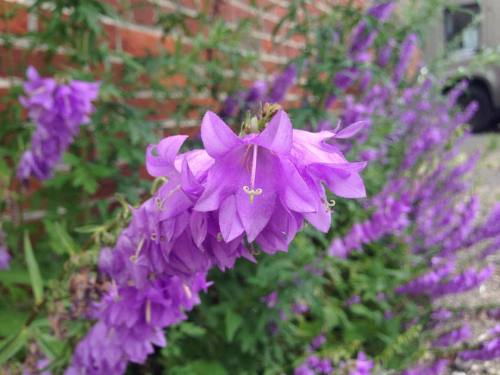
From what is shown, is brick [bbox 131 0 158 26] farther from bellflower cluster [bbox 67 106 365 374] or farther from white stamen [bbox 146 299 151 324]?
bellflower cluster [bbox 67 106 365 374]

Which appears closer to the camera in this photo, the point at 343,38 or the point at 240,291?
the point at 240,291

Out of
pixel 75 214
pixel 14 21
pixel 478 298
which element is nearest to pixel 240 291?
pixel 75 214

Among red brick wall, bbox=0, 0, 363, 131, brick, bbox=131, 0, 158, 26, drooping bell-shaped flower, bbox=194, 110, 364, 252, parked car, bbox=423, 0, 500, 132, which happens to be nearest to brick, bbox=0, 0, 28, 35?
red brick wall, bbox=0, 0, 363, 131

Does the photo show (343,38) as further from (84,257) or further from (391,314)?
(84,257)

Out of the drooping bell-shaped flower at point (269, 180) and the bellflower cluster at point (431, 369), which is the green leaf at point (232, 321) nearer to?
the bellflower cluster at point (431, 369)

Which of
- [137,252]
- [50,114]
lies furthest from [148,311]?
[50,114]

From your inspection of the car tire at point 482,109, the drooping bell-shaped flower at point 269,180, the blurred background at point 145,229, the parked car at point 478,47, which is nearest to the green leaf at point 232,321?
the blurred background at point 145,229
